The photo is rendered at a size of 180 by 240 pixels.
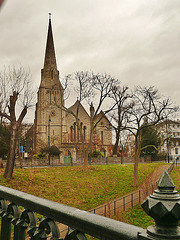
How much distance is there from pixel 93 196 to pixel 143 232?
66.2 feet

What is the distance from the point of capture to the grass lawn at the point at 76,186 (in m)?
18.9

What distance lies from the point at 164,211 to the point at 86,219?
60cm

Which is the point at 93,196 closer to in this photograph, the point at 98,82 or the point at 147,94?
the point at 147,94

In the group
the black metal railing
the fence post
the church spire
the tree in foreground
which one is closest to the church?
the church spire

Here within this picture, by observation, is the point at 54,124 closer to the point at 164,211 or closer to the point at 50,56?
the point at 50,56

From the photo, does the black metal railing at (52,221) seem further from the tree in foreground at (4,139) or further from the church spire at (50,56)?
the church spire at (50,56)

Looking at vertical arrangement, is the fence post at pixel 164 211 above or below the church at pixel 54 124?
below

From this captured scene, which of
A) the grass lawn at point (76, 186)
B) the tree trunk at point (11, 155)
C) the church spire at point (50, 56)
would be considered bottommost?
the grass lawn at point (76, 186)

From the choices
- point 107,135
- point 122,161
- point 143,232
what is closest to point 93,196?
point 143,232

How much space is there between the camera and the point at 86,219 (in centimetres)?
157

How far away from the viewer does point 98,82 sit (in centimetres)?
3186

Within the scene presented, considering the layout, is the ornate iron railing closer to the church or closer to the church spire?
the church

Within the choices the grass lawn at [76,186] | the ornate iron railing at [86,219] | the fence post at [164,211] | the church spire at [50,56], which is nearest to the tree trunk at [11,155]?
the grass lawn at [76,186]

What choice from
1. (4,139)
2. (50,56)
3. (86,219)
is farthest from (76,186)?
(50,56)
